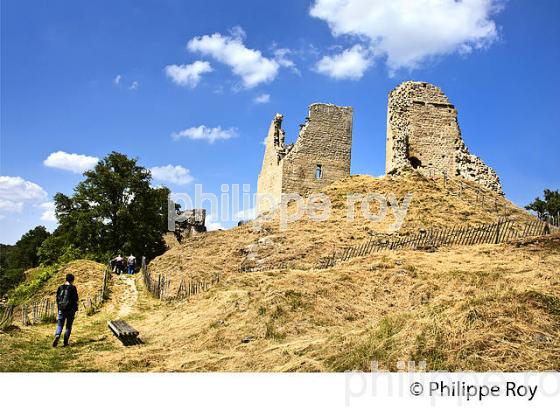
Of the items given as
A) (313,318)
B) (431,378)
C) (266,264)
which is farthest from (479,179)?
(431,378)

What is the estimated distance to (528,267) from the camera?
40.1 feet

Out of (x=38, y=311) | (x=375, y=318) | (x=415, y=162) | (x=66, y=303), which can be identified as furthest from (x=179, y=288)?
(x=415, y=162)

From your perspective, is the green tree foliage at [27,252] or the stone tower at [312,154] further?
the green tree foliage at [27,252]

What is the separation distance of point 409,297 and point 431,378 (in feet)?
17.4

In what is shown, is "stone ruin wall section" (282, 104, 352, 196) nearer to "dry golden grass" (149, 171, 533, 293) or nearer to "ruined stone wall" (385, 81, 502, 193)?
"dry golden grass" (149, 171, 533, 293)

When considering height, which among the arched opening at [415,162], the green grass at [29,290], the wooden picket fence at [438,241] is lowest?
the green grass at [29,290]

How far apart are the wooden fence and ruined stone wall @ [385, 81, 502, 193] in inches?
681

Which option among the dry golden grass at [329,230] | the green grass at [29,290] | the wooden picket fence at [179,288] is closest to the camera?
the wooden picket fence at [179,288]

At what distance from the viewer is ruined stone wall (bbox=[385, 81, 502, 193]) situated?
27.9 metres

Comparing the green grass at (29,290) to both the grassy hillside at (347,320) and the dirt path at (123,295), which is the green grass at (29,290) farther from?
the grassy hillside at (347,320)

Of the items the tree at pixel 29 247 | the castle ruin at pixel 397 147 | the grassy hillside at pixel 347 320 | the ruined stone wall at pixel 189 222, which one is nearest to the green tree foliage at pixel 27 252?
the tree at pixel 29 247

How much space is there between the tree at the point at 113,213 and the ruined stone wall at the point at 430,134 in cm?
1788

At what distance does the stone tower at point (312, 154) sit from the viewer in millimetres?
A: 28547

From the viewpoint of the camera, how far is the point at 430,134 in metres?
28.6
